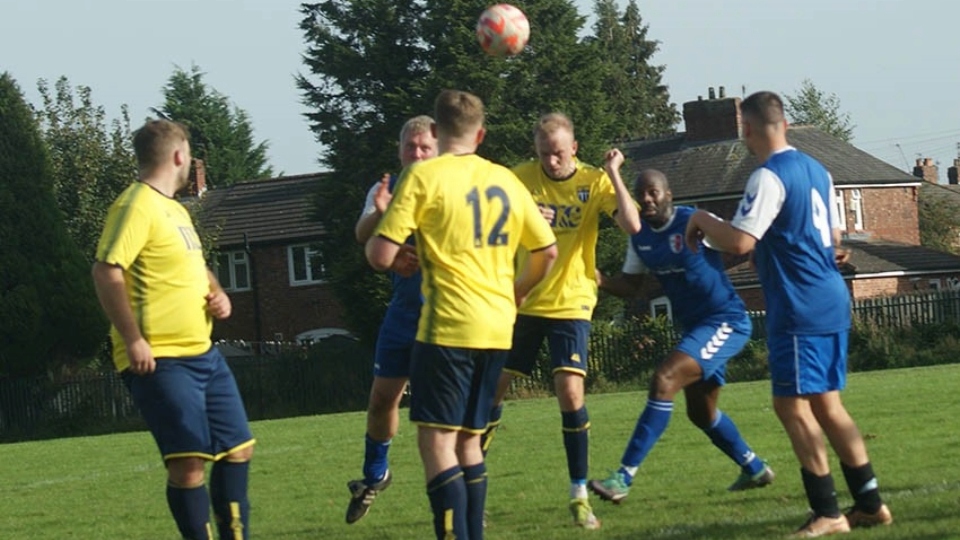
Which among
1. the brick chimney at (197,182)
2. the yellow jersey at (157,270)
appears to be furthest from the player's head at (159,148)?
the brick chimney at (197,182)

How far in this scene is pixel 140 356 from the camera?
7367 mm

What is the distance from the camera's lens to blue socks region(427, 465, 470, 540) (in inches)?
288

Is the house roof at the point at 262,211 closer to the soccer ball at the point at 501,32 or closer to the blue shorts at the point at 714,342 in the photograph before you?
the soccer ball at the point at 501,32

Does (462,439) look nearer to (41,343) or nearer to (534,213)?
(534,213)

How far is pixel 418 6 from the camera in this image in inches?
1813

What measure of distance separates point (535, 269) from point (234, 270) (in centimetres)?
5189

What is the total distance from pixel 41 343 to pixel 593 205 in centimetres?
3469

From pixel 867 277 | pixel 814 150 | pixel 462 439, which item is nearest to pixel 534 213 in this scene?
pixel 462 439

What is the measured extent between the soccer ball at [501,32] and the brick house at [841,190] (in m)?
40.5

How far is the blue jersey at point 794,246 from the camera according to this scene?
794 centimetres

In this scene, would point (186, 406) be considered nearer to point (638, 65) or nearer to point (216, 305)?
point (216, 305)

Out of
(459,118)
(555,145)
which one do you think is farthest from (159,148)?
(555,145)

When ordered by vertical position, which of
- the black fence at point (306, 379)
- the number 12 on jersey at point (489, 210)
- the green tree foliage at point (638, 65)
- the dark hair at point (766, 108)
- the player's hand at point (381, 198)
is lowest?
the black fence at point (306, 379)

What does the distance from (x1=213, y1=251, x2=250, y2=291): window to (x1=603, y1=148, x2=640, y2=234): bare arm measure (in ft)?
163
